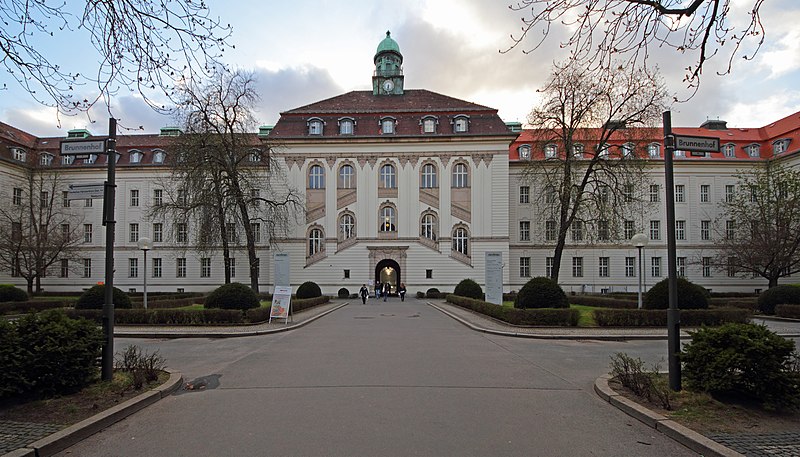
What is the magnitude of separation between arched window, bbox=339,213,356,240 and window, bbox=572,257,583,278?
22.8 meters

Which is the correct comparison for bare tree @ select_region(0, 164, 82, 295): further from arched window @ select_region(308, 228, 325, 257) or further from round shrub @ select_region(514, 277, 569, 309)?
round shrub @ select_region(514, 277, 569, 309)

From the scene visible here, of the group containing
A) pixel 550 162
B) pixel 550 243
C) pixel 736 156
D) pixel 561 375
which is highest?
pixel 736 156

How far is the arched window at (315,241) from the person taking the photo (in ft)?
166

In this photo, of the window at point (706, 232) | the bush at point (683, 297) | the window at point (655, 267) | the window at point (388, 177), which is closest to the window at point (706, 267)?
the window at point (706, 232)

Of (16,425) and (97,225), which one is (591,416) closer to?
(16,425)

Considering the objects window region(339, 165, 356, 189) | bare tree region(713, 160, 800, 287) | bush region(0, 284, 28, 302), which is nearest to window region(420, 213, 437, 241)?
window region(339, 165, 356, 189)

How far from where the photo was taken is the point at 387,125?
51.0m

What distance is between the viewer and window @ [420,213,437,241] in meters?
50.6

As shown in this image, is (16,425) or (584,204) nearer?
(16,425)

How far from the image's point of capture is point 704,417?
6.58m

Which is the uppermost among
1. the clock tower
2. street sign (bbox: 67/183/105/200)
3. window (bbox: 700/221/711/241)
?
the clock tower

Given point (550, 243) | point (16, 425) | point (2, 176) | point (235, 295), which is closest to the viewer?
point (16, 425)

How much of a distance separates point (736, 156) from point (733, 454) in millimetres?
61637

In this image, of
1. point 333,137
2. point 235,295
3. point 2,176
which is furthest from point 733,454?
point 2,176
